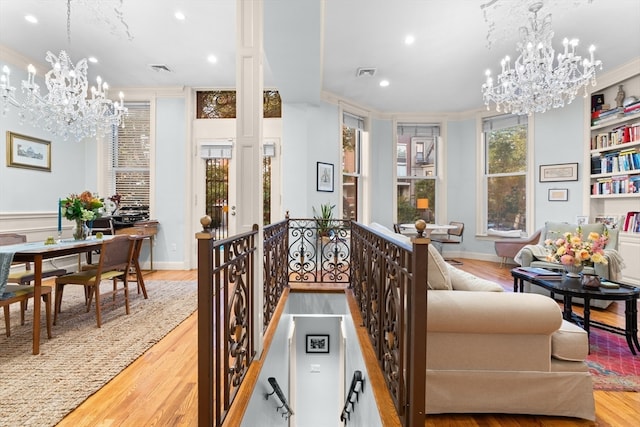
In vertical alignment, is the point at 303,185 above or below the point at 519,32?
below

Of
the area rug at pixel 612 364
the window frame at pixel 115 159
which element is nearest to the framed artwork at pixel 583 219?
the area rug at pixel 612 364

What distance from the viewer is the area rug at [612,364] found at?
6.90 feet

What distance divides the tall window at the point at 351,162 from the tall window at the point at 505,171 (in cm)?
277

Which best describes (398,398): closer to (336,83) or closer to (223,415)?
(223,415)

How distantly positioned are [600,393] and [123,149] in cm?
700

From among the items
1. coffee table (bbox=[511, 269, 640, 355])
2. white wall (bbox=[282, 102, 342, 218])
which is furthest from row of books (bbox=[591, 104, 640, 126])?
white wall (bbox=[282, 102, 342, 218])

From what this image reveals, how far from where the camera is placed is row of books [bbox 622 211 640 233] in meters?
4.34

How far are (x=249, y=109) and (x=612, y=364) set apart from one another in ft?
11.0

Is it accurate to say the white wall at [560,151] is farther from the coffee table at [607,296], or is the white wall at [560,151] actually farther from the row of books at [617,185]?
the coffee table at [607,296]

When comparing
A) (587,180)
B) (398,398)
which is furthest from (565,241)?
(587,180)

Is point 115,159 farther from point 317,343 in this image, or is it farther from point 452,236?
point 452,236

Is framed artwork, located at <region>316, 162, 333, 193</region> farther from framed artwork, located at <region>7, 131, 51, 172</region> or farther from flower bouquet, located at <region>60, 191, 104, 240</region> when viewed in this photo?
framed artwork, located at <region>7, 131, 51, 172</region>

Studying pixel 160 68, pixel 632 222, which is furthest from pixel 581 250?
pixel 160 68

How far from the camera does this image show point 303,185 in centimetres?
544
